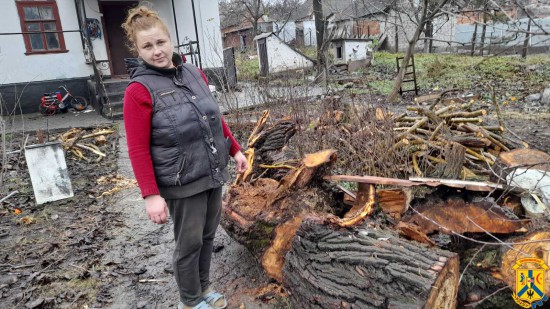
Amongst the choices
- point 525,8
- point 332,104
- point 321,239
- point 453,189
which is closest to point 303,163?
point 321,239

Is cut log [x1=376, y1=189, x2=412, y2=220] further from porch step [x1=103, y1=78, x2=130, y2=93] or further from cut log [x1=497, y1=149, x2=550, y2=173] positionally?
porch step [x1=103, y1=78, x2=130, y2=93]

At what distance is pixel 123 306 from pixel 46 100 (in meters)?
9.81

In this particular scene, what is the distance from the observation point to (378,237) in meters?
2.21

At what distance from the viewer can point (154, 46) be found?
190cm

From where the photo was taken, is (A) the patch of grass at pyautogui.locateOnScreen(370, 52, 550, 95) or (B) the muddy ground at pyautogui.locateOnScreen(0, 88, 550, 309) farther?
(A) the patch of grass at pyautogui.locateOnScreen(370, 52, 550, 95)

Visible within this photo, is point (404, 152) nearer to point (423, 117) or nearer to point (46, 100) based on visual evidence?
point (423, 117)

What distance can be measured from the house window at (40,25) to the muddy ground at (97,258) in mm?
7377

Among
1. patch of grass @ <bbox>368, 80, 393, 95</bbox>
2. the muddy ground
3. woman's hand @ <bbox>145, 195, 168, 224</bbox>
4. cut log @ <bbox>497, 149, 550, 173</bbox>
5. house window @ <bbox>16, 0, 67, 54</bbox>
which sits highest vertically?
house window @ <bbox>16, 0, 67, 54</bbox>

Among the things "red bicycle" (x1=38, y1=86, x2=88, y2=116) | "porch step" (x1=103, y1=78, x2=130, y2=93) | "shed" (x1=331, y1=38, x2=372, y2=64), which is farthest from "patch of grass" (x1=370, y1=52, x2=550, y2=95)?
"red bicycle" (x1=38, y1=86, x2=88, y2=116)

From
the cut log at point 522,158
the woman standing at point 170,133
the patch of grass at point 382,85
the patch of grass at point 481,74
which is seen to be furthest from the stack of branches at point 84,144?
the patch of grass at point 481,74

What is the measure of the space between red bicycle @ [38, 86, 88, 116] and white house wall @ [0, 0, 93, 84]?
0.61 meters

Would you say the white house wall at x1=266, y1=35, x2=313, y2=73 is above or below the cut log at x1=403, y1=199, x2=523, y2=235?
above

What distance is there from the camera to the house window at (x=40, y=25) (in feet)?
34.3

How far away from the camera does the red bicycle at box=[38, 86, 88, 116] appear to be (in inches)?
412
